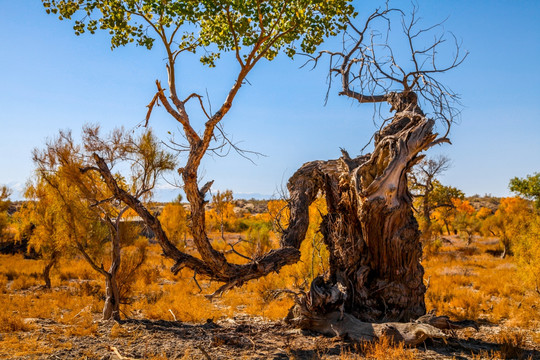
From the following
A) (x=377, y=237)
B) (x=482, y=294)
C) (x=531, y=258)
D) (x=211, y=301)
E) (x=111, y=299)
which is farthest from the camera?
(x=482, y=294)

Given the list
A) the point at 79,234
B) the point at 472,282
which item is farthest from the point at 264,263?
the point at 472,282

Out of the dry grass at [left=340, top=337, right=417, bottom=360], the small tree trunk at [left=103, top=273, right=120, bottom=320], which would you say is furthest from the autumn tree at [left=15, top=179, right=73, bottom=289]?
the dry grass at [left=340, top=337, right=417, bottom=360]

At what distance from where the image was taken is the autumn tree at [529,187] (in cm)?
1991

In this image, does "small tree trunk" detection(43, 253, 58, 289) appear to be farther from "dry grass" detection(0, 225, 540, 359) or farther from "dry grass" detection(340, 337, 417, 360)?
"dry grass" detection(340, 337, 417, 360)

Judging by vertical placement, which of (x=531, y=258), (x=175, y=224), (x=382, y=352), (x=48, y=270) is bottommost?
(x=48, y=270)

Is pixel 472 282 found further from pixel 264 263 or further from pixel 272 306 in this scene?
pixel 264 263

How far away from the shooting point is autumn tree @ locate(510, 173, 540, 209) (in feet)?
65.3

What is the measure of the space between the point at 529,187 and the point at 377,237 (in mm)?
17892

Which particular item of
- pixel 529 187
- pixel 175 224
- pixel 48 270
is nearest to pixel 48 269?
pixel 48 270

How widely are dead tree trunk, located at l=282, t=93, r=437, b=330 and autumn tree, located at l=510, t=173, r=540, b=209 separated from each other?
16834 millimetres

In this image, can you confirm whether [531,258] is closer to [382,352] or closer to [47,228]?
[382,352]

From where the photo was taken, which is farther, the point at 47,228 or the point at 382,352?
the point at 47,228

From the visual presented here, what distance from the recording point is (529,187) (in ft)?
65.9

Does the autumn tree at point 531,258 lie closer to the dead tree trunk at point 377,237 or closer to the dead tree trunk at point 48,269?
the dead tree trunk at point 377,237
